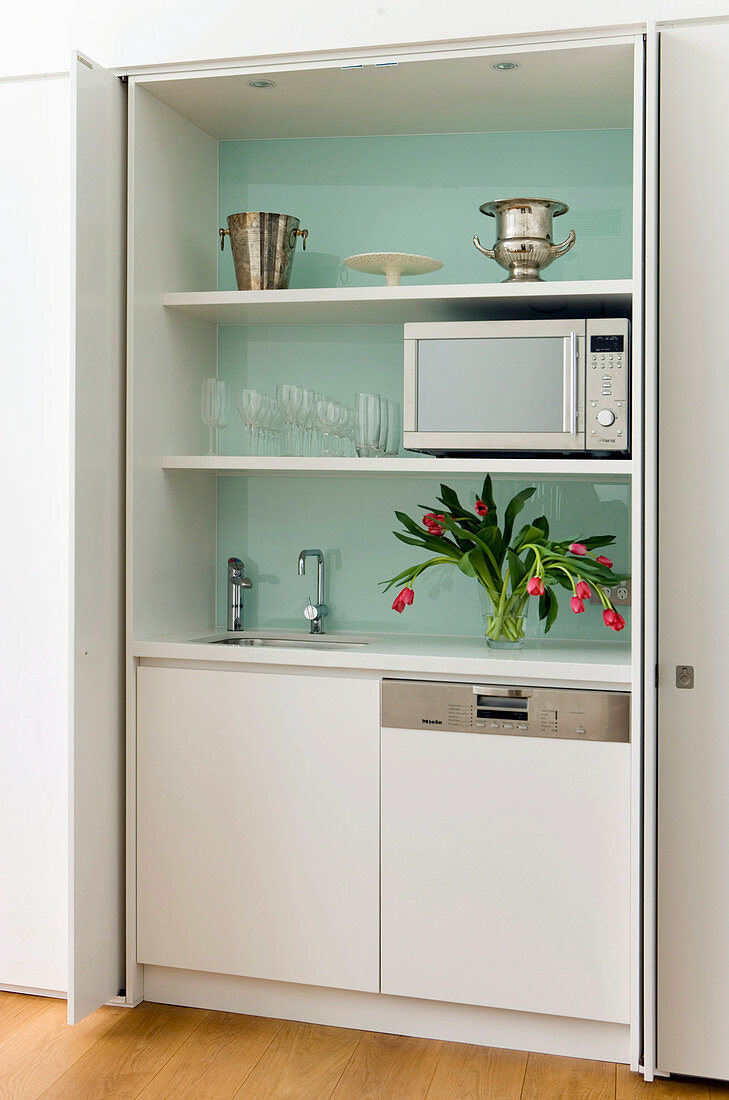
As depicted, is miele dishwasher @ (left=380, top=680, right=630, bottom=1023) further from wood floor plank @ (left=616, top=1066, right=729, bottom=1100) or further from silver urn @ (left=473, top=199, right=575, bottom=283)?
silver urn @ (left=473, top=199, right=575, bottom=283)

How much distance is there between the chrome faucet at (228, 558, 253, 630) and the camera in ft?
9.55

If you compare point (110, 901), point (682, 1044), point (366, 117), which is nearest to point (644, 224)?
point (366, 117)

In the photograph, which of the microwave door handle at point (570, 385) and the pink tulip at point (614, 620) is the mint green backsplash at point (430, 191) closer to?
the microwave door handle at point (570, 385)

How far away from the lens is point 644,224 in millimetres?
2209

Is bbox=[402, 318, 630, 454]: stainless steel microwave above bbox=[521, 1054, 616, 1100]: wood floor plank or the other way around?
above

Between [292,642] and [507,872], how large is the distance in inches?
33.5

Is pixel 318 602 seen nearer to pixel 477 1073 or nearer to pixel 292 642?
pixel 292 642

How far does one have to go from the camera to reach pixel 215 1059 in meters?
2.36

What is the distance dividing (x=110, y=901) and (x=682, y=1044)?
4.36ft

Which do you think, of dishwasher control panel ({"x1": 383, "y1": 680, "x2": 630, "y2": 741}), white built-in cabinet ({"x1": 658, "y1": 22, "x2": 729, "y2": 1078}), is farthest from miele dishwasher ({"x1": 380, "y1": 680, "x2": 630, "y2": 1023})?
white built-in cabinet ({"x1": 658, "y1": 22, "x2": 729, "y2": 1078})

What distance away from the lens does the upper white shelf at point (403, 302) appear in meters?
2.38

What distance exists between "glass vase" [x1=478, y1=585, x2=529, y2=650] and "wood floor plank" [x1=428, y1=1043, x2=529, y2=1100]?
914 mm

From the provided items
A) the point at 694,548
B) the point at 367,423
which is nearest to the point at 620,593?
the point at 694,548

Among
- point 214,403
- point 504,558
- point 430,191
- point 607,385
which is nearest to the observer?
point 607,385
